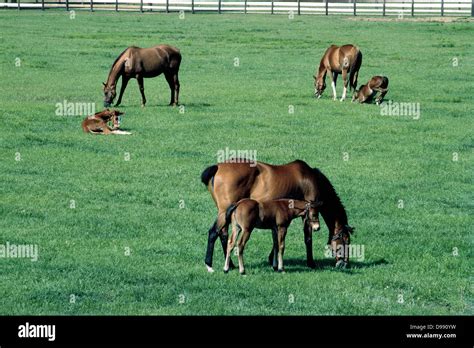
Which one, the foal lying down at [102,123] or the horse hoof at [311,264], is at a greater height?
the foal lying down at [102,123]

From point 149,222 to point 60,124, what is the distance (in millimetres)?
10571

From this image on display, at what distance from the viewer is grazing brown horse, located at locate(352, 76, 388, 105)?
31.5m

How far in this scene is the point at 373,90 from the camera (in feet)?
104

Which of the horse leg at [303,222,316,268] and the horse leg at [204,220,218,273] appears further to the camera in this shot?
the horse leg at [303,222,316,268]

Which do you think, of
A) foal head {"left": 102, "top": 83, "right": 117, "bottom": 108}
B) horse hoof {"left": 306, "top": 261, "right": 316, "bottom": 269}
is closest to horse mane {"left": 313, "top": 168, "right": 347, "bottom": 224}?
horse hoof {"left": 306, "top": 261, "right": 316, "bottom": 269}

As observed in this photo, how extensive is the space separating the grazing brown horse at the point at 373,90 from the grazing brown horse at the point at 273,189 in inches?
709

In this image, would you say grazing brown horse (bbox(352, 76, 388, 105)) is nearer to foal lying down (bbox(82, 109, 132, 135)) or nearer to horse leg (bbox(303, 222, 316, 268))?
foal lying down (bbox(82, 109, 132, 135))

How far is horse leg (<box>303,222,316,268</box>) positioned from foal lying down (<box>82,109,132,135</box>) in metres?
12.2

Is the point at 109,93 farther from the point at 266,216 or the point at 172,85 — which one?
the point at 266,216

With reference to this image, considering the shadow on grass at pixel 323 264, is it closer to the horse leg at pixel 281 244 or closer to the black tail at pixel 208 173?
the horse leg at pixel 281 244

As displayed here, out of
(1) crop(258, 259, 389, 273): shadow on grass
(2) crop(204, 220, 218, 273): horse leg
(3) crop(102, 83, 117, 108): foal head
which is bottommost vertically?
(1) crop(258, 259, 389, 273): shadow on grass

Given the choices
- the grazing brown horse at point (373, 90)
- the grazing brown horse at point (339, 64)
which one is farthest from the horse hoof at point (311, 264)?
the grazing brown horse at point (339, 64)

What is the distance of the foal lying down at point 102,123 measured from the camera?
2528cm

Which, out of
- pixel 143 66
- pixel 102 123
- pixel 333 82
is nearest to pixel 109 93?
pixel 143 66
